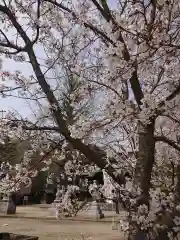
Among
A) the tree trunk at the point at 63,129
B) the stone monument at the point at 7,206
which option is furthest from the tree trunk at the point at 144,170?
the stone monument at the point at 7,206

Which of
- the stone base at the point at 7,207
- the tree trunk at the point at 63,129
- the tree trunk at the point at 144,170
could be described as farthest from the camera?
the stone base at the point at 7,207

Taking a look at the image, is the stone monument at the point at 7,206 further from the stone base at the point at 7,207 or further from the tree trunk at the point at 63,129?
the tree trunk at the point at 63,129

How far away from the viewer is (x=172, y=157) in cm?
588

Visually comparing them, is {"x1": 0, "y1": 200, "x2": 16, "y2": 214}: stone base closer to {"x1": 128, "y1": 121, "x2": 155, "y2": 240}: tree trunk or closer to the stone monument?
the stone monument

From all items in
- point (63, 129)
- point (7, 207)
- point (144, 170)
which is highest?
point (7, 207)

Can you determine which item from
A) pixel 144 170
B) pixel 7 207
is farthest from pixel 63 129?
pixel 7 207

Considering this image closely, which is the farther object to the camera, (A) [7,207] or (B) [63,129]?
(A) [7,207]

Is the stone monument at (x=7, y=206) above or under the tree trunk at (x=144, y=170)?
above

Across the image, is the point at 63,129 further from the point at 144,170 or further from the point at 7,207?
the point at 7,207

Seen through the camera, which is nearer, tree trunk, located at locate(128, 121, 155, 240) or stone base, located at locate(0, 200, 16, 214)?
tree trunk, located at locate(128, 121, 155, 240)

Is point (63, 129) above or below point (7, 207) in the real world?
below

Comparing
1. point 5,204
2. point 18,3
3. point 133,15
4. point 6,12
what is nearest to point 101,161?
point 133,15

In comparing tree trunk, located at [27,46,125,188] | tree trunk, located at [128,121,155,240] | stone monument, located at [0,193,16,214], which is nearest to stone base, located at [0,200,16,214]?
stone monument, located at [0,193,16,214]

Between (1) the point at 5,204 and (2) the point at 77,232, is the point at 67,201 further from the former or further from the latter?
(1) the point at 5,204
